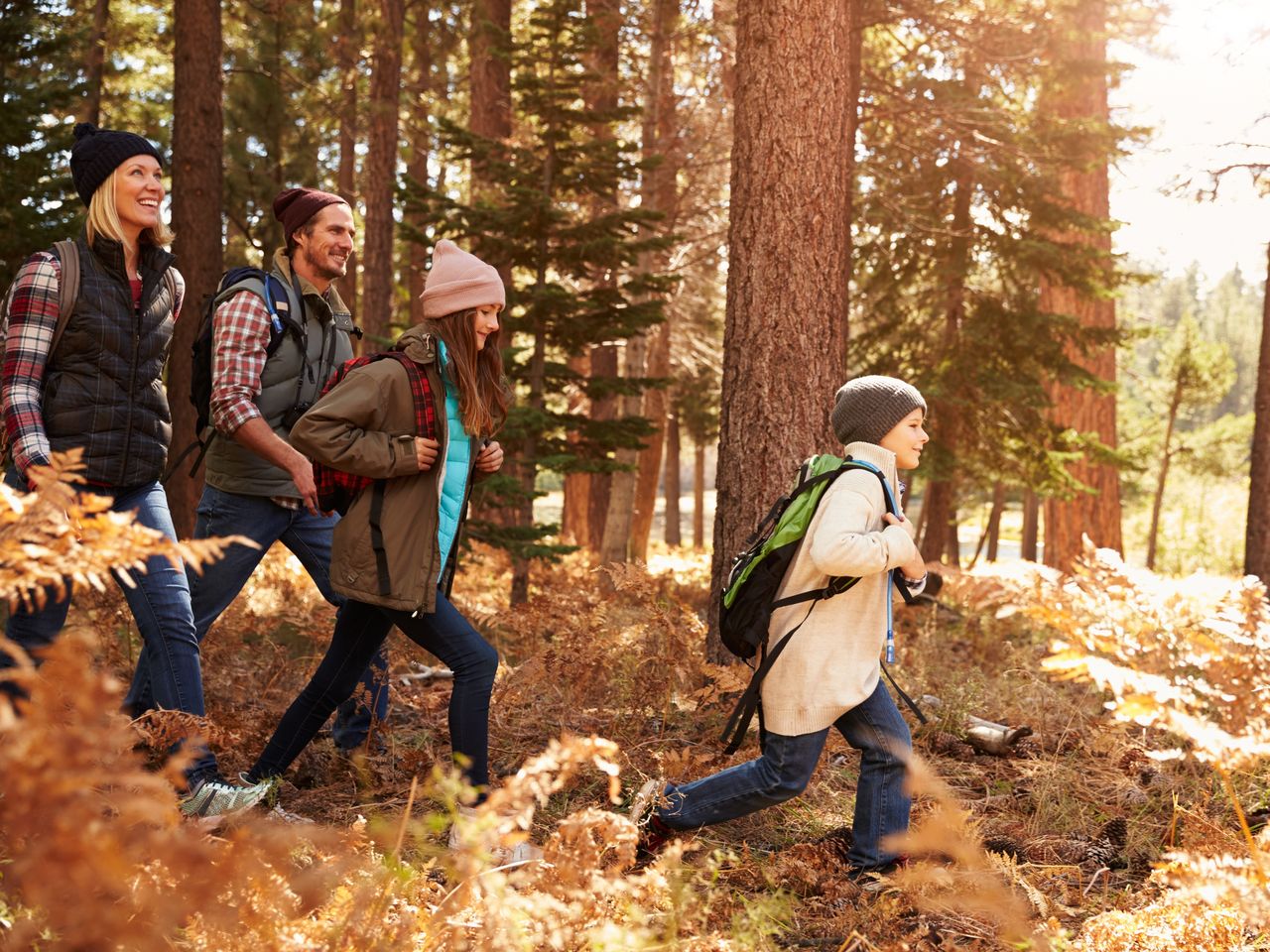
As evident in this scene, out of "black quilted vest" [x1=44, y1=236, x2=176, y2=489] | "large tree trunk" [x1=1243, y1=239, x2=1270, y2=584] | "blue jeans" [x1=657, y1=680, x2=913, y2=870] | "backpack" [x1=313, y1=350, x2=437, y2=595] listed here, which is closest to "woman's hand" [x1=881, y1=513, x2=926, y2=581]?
"blue jeans" [x1=657, y1=680, x2=913, y2=870]

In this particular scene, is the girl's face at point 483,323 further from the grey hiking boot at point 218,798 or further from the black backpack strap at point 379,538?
the grey hiking boot at point 218,798

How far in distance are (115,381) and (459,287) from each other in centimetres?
133

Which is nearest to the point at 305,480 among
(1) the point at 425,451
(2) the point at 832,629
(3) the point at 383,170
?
(1) the point at 425,451

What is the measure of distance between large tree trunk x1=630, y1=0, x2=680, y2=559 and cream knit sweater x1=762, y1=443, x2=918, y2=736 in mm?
5179

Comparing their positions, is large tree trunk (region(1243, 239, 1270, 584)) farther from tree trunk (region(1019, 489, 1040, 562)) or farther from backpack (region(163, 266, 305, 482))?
tree trunk (region(1019, 489, 1040, 562))

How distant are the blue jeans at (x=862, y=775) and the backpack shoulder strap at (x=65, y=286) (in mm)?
2910

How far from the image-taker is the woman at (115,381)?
146 inches

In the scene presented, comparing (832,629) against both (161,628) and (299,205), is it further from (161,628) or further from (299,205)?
(299,205)

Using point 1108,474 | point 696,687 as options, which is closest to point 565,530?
point 1108,474

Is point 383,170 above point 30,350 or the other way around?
above

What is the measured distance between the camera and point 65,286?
12.3 feet

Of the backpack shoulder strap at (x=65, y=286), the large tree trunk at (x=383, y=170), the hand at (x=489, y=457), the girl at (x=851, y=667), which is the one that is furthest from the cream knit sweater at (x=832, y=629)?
the large tree trunk at (x=383, y=170)

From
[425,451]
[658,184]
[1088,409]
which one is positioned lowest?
[425,451]

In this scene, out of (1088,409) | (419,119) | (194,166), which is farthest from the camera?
(419,119)
